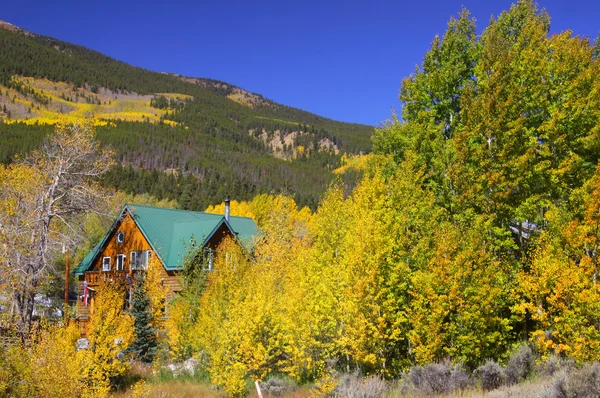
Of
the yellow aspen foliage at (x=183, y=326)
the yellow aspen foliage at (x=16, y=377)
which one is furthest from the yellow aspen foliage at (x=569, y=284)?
the yellow aspen foliage at (x=16, y=377)

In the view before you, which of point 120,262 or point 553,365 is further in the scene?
point 120,262

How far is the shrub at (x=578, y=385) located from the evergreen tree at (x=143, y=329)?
23270 millimetres

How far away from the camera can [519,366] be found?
16.7m

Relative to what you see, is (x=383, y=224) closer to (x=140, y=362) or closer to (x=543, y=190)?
(x=543, y=190)

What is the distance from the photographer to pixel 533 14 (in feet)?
89.4

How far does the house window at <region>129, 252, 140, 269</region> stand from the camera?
39.8 m

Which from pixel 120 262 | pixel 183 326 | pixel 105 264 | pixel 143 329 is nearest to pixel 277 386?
pixel 183 326

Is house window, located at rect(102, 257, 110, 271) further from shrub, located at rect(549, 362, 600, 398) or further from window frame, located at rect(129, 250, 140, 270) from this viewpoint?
shrub, located at rect(549, 362, 600, 398)

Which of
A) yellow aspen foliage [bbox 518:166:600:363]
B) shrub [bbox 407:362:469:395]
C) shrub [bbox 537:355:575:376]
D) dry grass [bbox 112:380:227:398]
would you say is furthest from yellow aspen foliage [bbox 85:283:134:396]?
yellow aspen foliage [bbox 518:166:600:363]

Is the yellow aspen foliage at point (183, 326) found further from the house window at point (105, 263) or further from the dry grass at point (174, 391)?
the house window at point (105, 263)

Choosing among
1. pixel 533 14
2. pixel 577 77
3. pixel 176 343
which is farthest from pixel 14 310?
pixel 533 14

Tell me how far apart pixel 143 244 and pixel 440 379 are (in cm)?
2927

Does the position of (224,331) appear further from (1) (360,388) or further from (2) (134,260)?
(2) (134,260)

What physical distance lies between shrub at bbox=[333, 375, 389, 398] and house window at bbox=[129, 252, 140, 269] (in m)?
26.7
